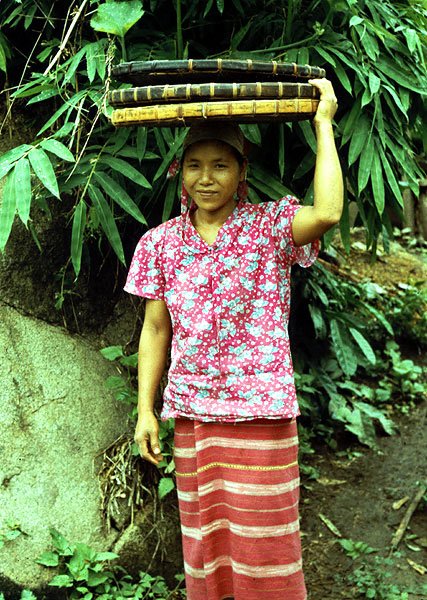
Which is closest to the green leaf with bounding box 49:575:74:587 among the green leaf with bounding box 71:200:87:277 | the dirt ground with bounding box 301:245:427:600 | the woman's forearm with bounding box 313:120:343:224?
the dirt ground with bounding box 301:245:427:600

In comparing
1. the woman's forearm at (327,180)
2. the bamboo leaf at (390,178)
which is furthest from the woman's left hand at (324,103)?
the bamboo leaf at (390,178)

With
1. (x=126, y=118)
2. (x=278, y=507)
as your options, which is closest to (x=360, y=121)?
(x=126, y=118)

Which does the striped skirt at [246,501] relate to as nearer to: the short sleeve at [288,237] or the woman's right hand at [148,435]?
the woman's right hand at [148,435]

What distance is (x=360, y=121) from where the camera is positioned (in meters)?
3.25

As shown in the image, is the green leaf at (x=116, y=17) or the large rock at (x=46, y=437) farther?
the large rock at (x=46, y=437)

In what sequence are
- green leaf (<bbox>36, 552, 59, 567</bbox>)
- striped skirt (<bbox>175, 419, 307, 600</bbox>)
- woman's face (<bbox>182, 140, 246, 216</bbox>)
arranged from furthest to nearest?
green leaf (<bbox>36, 552, 59, 567</bbox>) → striped skirt (<bbox>175, 419, 307, 600</bbox>) → woman's face (<bbox>182, 140, 246, 216</bbox>)

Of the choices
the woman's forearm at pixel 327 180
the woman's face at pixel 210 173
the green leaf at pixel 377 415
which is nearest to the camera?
the woman's forearm at pixel 327 180

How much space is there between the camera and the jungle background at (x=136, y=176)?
311 cm

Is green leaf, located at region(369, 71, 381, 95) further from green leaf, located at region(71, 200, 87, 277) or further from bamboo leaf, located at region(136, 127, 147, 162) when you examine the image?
green leaf, located at region(71, 200, 87, 277)

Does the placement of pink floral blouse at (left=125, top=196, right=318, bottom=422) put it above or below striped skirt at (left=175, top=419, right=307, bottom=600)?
above

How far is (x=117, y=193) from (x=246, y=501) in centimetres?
125

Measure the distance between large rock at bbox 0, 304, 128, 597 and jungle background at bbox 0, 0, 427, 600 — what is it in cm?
3

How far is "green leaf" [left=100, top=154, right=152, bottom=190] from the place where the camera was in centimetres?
303

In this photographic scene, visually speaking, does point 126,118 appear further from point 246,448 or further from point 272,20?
point 272,20
